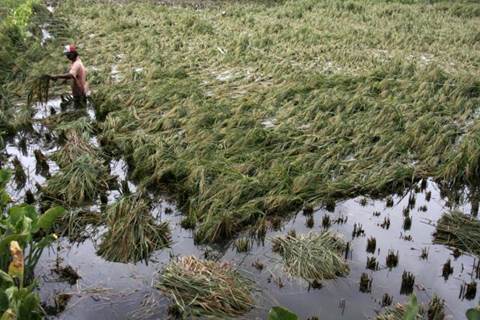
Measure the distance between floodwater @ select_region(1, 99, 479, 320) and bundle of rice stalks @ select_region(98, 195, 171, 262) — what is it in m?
0.10

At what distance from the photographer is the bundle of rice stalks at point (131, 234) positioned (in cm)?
516

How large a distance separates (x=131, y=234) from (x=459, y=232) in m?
3.58

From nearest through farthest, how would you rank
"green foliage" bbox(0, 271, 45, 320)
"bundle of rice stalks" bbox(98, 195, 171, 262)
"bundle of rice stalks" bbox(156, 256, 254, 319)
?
"green foliage" bbox(0, 271, 45, 320) < "bundle of rice stalks" bbox(156, 256, 254, 319) < "bundle of rice stalks" bbox(98, 195, 171, 262)

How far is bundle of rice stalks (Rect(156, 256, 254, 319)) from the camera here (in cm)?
439

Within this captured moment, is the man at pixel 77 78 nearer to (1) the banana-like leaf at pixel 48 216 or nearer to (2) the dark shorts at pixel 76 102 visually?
(2) the dark shorts at pixel 76 102

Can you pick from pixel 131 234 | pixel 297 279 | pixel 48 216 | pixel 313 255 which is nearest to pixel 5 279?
pixel 48 216

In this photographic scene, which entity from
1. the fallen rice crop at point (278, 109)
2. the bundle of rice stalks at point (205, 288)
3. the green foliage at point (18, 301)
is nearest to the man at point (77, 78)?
the fallen rice crop at point (278, 109)

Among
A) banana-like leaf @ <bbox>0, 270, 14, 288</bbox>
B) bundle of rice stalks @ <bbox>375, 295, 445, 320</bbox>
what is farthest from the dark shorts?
bundle of rice stalks @ <bbox>375, 295, 445, 320</bbox>

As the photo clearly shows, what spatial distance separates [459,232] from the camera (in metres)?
5.56

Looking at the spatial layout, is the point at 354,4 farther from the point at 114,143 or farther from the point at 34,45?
the point at 114,143

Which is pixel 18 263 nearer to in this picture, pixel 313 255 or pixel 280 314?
pixel 280 314

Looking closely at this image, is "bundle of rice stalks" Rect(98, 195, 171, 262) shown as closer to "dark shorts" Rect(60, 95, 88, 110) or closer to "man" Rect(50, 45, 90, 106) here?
"man" Rect(50, 45, 90, 106)

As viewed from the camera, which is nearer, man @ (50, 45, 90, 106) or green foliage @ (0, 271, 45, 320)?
green foliage @ (0, 271, 45, 320)

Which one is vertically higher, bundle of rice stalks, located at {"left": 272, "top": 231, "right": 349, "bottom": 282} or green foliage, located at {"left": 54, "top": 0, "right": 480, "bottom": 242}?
green foliage, located at {"left": 54, "top": 0, "right": 480, "bottom": 242}
